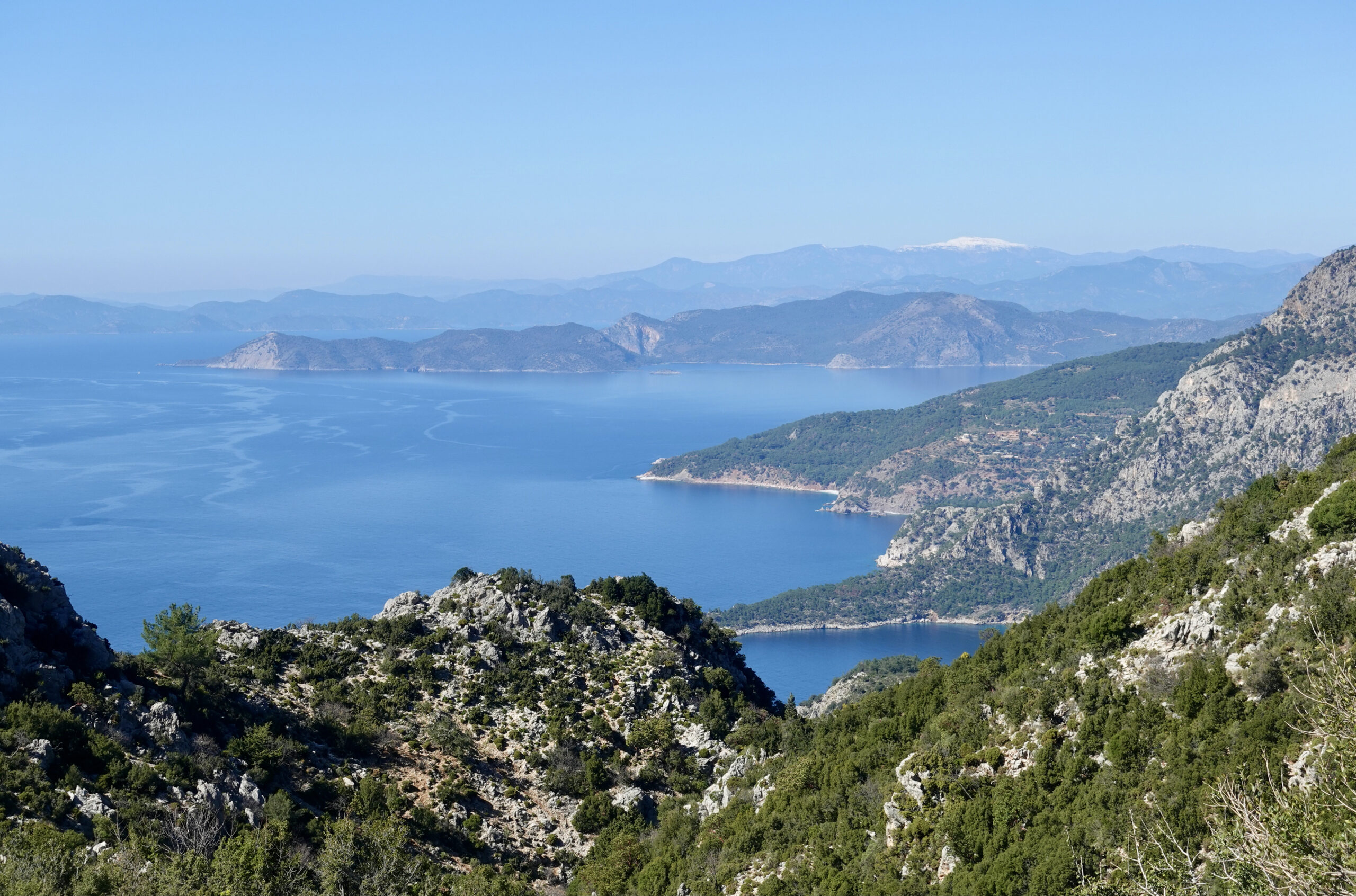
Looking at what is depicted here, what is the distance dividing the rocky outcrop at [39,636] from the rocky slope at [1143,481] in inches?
4566

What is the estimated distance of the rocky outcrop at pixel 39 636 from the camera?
99.7ft

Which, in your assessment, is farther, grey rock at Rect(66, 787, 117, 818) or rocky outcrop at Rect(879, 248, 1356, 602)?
rocky outcrop at Rect(879, 248, 1356, 602)

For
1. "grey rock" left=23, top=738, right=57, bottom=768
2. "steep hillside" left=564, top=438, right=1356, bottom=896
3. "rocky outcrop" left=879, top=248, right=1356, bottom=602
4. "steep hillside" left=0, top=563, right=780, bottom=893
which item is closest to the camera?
"steep hillside" left=564, top=438, right=1356, bottom=896

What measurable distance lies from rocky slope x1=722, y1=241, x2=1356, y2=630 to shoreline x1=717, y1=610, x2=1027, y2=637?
31.9 inches

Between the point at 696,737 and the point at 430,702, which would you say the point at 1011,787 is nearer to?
the point at 696,737

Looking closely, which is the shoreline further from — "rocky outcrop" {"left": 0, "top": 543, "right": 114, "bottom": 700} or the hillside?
"rocky outcrop" {"left": 0, "top": 543, "right": 114, "bottom": 700}

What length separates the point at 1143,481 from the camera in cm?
16475

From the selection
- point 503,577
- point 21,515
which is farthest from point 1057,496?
point 21,515

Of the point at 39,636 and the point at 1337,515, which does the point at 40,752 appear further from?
the point at 1337,515

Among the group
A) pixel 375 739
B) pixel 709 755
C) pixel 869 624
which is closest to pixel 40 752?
pixel 375 739

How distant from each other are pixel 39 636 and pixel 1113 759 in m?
29.5

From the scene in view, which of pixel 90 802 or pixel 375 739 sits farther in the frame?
pixel 375 739

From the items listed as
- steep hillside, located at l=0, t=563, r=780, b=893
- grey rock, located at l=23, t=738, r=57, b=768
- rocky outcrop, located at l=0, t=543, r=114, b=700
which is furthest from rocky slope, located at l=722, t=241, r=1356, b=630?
grey rock, located at l=23, t=738, r=57, b=768

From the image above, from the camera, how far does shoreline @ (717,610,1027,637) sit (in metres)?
146
